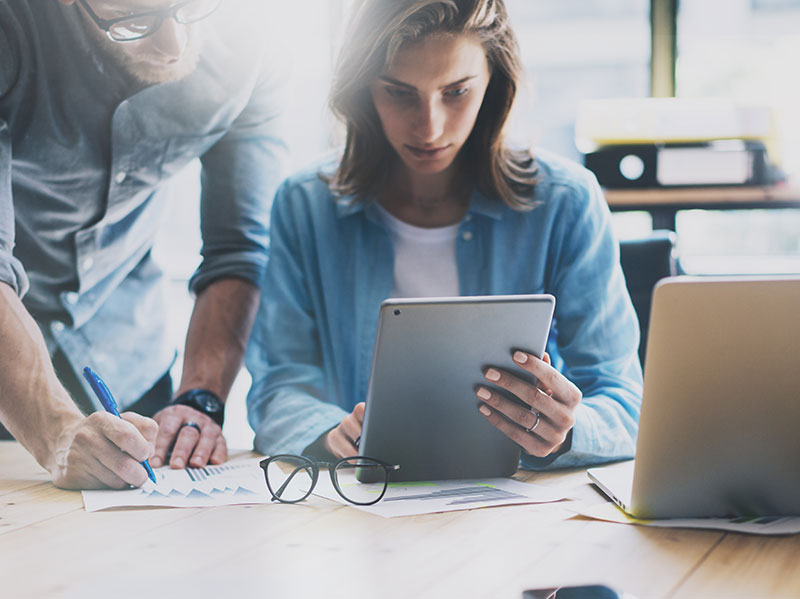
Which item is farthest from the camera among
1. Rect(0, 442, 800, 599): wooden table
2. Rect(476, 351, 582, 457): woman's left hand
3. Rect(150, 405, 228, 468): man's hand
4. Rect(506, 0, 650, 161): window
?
Rect(506, 0, 650, 161): window

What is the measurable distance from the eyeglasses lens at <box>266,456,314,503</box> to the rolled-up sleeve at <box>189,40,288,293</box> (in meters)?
0.57

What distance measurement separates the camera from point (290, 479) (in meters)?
1.03

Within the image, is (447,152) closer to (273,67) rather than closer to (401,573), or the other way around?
(273,67)

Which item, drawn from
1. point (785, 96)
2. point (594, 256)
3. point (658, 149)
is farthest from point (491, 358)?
point (785, 96)

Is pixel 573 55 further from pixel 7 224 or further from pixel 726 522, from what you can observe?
pixel 726 522

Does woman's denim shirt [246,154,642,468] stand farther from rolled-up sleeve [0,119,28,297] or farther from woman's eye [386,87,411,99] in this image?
rolled-up sleeve [0,119,28,297]

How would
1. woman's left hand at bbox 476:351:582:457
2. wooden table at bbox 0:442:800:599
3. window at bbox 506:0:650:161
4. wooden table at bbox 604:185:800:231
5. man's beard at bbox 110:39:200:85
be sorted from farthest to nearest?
window at bbox 506:0:650:161
wooden table at bbox 604:185:800:231
man's beard at bbox 110:39:200:85
woman's left hand at bbox 476:351:582:457
wooden table at bbox 0:442:800:599

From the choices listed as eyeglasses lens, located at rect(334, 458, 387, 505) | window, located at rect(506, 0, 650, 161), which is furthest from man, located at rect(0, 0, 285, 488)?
window, located at rect(506, 0, 650, 161)

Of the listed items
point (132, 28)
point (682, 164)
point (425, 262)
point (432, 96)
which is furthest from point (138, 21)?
point (682, 164)

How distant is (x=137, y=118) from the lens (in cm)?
151

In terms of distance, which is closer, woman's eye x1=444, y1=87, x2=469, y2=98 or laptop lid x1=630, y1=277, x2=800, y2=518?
laptop lid x1=630, y1=277, x2=800, y2=518

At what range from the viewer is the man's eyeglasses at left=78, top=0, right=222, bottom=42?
4.68 feet

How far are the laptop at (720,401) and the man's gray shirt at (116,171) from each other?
99 cm

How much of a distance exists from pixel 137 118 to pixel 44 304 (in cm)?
37
